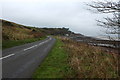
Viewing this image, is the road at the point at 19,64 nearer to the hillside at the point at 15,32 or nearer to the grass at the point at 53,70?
the grass at the point at 53,70

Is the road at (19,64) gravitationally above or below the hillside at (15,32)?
below

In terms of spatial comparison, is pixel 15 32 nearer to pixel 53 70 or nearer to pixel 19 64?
pixel 19 64

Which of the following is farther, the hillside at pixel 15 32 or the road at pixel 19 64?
the hillside at pixel 15 32

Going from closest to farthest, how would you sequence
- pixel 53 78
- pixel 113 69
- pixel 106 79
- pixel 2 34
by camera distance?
pixel 106 79, pixel 53 78, pixel 113 69, pixel 2 34

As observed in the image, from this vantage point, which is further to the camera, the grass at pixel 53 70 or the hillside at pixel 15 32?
the hillside at pixel 15 32

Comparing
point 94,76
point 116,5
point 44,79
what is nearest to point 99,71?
point 94,76

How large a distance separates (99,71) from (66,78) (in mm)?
1515

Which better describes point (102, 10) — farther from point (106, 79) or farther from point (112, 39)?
point (106, 79)

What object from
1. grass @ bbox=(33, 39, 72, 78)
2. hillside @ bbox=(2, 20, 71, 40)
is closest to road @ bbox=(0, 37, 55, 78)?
grass @ bbox=(33, 39, 72, 78)

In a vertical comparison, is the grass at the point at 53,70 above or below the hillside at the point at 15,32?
below

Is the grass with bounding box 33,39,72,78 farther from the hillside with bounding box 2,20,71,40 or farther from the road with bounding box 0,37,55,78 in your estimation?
the hillside with bounding box 2,20,71,40

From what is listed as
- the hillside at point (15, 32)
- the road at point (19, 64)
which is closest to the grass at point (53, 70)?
the road at point (19, 64)

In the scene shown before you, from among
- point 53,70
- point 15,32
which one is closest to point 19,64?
point 53,70

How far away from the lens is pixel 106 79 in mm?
5516
